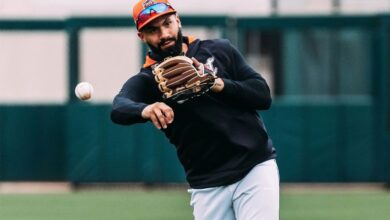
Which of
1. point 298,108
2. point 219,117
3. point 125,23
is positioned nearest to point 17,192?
point 125,23

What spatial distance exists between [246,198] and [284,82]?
388 inches

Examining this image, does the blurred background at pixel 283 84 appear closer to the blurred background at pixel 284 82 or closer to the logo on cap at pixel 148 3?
the blurred background at pixel 284 82

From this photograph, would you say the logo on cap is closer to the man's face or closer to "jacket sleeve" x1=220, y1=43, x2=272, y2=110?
the man's face

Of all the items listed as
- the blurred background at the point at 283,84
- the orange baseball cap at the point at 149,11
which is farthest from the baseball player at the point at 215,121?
the blurred background at the point at 283,84

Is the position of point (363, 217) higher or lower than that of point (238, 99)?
lower

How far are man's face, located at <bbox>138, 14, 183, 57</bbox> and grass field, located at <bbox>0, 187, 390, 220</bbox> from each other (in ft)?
18.0

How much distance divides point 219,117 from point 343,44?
33.0ft

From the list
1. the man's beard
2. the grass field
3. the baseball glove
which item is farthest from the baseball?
the grass field

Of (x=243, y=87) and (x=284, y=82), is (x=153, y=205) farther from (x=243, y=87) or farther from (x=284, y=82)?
(x=243, y=87)

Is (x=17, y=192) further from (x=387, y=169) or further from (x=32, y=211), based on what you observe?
(x=387, y=169)

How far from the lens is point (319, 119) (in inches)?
613

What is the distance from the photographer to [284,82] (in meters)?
15.6

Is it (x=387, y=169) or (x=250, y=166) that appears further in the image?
(x=387, y=169)

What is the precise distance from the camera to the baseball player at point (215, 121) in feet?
18.9
